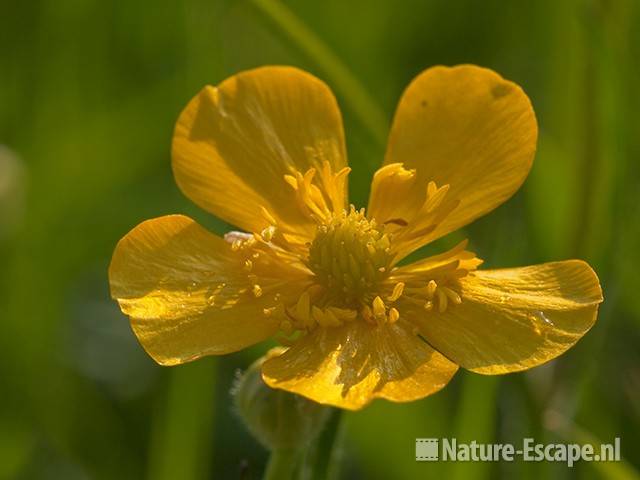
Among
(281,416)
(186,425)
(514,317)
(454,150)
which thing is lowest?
(186,425)

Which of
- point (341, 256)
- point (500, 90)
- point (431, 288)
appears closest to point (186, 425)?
point (341, 256)

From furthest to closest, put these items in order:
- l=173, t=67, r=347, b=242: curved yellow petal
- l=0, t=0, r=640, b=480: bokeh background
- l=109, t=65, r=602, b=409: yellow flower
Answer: l=0, t=0, r=640, b=480: bokeh background, l=173, t=67, r=347, b=242: curved yellow petal, l=109, t=65, r=602, b=409: yellow flower

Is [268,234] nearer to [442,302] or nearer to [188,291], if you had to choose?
[188,291]

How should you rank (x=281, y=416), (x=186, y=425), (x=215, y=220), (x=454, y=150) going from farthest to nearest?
(x=215, y=220), (x=186, y=425), (x=454, y=150), (x=281, y=416)

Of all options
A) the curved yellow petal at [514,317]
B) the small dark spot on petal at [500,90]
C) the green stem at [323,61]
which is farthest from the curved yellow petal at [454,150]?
the green stem at [323,61]

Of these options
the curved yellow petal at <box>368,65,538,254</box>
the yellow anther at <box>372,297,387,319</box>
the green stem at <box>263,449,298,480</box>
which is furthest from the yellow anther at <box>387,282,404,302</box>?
the green stem at <box>263,449,298,480</box>

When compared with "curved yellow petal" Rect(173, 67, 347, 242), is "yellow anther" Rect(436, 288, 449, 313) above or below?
below

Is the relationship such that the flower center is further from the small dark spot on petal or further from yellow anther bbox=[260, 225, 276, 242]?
the small dark spot on petal
